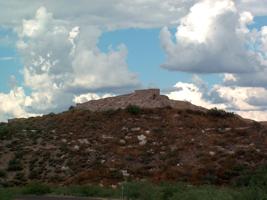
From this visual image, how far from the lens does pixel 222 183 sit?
59656 mm

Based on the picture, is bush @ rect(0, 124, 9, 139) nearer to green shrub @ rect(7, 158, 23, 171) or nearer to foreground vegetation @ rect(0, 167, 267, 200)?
green shrub @ rect(7, 158, 23, 171)

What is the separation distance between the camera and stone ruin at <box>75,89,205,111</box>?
3452 inches

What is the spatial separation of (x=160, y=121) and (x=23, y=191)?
33551 mm

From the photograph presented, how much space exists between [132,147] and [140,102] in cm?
1674

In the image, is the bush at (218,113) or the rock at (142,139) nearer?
the rock at (142,139)

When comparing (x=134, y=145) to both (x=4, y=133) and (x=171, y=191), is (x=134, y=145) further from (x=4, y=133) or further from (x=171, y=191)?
(x=171, y=191)

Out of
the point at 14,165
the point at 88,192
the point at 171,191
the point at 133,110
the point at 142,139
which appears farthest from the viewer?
the point at 133,110

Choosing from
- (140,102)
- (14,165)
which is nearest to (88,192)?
(14,165)

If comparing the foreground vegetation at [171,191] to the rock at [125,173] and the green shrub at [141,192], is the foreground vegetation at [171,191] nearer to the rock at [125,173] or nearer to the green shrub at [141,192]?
the green shrub at [141,192]

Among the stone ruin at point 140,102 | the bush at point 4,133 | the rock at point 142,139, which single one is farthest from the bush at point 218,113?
the bush at point 4,133

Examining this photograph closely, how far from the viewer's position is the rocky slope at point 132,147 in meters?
64.0

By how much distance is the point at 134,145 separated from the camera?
2881 inches

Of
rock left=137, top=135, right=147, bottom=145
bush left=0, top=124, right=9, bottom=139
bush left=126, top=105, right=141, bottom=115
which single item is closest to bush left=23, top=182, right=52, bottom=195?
rock left=137, top=135, right=147, bottom=145

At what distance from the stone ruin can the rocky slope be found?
3.78 meters
